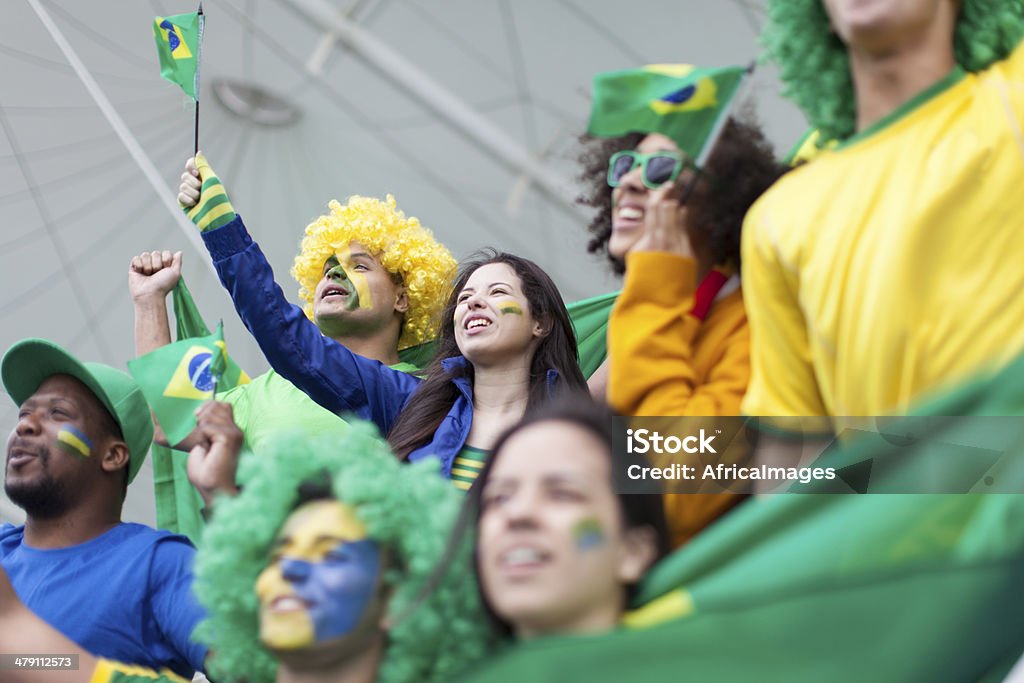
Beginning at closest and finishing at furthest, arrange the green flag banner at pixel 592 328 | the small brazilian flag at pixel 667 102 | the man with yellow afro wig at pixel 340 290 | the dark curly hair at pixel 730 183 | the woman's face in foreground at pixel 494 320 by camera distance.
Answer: the small brazilian flag at pixel 667 102 → the dark curly hair at pixel 730 183 → the woman's face in foreground at pixel 494 320 → the man with yellow afro wig at pixel 340 290 → the green flag banner at pixel 592 328

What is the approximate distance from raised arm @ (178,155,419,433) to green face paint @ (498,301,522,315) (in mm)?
502

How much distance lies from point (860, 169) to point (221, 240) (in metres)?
1.89

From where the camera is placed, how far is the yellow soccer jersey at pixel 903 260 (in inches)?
87.4

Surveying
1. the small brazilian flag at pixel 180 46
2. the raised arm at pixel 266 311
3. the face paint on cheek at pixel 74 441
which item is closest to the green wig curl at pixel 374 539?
the raised arm at pixel 266 311

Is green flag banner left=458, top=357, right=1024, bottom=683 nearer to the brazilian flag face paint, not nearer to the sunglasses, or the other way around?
Result: the brazilian flag face paint

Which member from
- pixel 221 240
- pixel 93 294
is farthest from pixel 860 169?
pixel 93 294

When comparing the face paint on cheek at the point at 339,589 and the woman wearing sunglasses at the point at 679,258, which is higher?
the woman wearing sunglasses at the point at 679,258

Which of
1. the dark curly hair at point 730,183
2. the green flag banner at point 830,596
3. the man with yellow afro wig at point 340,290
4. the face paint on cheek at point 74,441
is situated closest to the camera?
the green flag banner at point 830,596

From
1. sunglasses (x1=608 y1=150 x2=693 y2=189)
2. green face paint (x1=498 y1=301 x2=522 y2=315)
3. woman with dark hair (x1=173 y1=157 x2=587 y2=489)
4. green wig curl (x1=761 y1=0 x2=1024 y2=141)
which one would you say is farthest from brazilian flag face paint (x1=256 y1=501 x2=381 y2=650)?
green face paint (x1=498 y1=301 x2=522 y2=315)

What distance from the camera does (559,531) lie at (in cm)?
214

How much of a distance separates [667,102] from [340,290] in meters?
2.05

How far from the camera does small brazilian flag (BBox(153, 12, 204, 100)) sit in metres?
3.80
